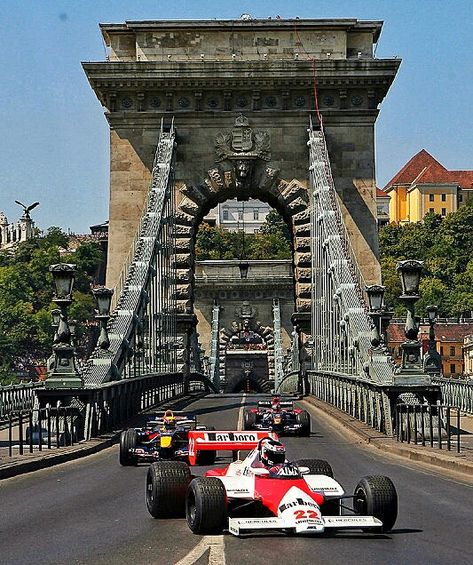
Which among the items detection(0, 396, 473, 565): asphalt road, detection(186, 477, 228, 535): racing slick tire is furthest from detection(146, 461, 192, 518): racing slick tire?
detection(186, 477, 228, 535): racing slick tire

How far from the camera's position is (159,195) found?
47.4 m

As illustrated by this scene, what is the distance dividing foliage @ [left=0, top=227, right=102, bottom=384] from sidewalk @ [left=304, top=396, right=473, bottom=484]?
8465 cm

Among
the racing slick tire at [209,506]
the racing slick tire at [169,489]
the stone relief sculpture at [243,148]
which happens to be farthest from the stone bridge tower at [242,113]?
the racing slick tire at [209,506]

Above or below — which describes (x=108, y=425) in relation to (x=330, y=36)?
below

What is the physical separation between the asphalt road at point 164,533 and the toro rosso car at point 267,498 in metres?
0.18

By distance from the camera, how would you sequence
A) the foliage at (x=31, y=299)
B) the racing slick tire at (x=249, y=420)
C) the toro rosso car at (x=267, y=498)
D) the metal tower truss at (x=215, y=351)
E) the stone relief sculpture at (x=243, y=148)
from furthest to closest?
1. the foliage at (x=31, y=299)
2. the metal tower truss at (x=215, y=351)
3. the stone relief sculpture at (x=243, y=148)
4. the racing slick tire at (x=249, y=420)
5. the toro rosso car at (x=267, y=498)

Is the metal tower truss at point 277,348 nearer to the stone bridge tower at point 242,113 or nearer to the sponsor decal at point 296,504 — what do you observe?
the stone bridge tower at point 242,113

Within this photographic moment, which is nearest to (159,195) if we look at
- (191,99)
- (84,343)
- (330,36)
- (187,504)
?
(191,99)

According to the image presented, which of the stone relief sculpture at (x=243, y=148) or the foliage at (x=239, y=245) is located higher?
the foliage at (x=239, y=245)

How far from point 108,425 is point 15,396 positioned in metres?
9.85

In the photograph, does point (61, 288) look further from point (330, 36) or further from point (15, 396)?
point (330, 36)

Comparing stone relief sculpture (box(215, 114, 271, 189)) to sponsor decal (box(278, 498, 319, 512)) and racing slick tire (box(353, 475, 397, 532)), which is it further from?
sponsor decal (box(278, 498, 319, 512))

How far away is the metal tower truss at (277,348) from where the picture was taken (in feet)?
261

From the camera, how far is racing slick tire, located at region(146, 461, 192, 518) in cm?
1407
